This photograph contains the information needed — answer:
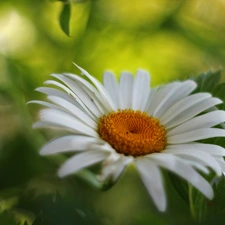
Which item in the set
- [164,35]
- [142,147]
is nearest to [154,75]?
[164,35]

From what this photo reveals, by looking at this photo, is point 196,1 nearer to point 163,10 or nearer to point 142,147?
point 163,10

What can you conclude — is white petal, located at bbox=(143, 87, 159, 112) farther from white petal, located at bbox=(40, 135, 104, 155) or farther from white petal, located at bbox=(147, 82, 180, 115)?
white petal, located at bbox=(40, 135, 104, 155)

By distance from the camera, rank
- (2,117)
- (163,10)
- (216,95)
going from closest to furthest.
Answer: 1. (216,95)
2. (2,117)
3. (163,10)

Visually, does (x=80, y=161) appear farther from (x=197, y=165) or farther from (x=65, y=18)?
(x=65, y=18)

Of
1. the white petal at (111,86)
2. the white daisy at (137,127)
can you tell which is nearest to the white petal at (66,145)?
the white daisy at (137,127)

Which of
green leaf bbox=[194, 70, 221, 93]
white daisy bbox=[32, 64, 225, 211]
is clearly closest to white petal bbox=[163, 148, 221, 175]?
white daisy bbox=[32, 64, 225, 211]

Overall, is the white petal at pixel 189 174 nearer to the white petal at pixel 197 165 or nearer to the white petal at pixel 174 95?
the white petal at pixel 197 165
